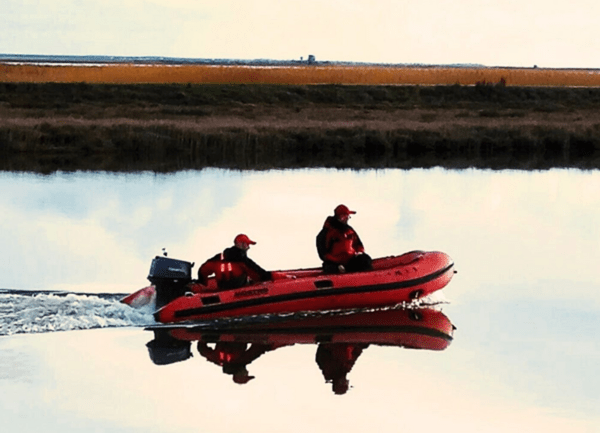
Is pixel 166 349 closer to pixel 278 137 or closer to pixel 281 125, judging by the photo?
pixel 278 137

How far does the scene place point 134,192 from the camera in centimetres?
2505

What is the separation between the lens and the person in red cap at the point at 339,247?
14.8 m

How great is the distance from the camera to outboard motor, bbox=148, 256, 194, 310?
14.1 meters

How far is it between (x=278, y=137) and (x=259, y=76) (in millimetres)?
24909

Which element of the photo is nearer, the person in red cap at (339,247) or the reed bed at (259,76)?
the person in red cap at (339,247)

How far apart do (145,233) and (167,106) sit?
24151 millimetres

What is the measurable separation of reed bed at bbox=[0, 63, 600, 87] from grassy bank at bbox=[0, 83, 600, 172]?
1079 cm

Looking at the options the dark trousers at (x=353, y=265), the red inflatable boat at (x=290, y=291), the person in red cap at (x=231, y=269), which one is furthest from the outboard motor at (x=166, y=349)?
the dark trousers at (x=353, y=265)

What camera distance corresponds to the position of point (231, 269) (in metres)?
14.1

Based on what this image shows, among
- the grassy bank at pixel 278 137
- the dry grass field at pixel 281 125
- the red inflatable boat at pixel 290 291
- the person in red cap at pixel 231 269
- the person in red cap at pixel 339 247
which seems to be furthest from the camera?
the dry grass field at pixel 281 125

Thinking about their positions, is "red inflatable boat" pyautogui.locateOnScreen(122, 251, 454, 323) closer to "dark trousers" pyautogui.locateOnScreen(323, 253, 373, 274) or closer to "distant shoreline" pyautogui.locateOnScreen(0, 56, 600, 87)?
"dark trousers" pyautogui.locateOnScreen(323, 253, 373, 274)

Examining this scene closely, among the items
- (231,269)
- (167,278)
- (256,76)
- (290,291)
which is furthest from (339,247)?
(256,76)

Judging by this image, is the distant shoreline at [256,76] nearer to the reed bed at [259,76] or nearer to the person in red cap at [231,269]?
the reed bed at [259,76]

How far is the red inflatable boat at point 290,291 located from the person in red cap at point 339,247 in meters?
0.20
